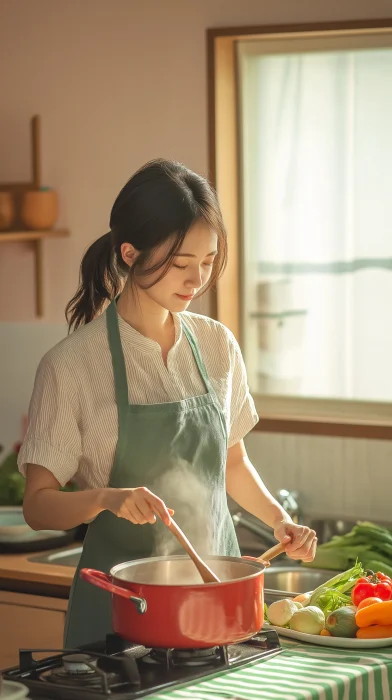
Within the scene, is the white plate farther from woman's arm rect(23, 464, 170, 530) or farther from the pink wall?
the pink wall

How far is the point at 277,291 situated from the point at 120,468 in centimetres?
→ 147

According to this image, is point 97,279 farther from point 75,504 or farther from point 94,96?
point 94,96

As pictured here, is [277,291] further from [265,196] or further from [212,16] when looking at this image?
[212,16]

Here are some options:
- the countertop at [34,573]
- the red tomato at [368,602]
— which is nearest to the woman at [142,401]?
the red tomato at [368,602]

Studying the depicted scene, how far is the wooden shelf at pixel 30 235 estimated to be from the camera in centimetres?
349

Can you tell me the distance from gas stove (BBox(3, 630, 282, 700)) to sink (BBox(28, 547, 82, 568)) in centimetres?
114

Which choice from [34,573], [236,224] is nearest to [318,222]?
[236,224]

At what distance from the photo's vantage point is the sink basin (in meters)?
2.96

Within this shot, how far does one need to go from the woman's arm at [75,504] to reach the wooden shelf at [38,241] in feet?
5.20

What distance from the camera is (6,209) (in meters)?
3.54

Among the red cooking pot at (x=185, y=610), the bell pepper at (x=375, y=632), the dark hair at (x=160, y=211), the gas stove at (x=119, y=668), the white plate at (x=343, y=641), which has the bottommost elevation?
the white plate at (x=343, y=641)

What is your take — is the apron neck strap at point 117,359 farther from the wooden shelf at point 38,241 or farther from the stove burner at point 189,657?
the wooden shelf at point 38,241

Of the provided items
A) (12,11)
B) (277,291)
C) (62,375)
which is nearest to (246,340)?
(277,291)

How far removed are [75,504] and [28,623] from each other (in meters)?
1.03
